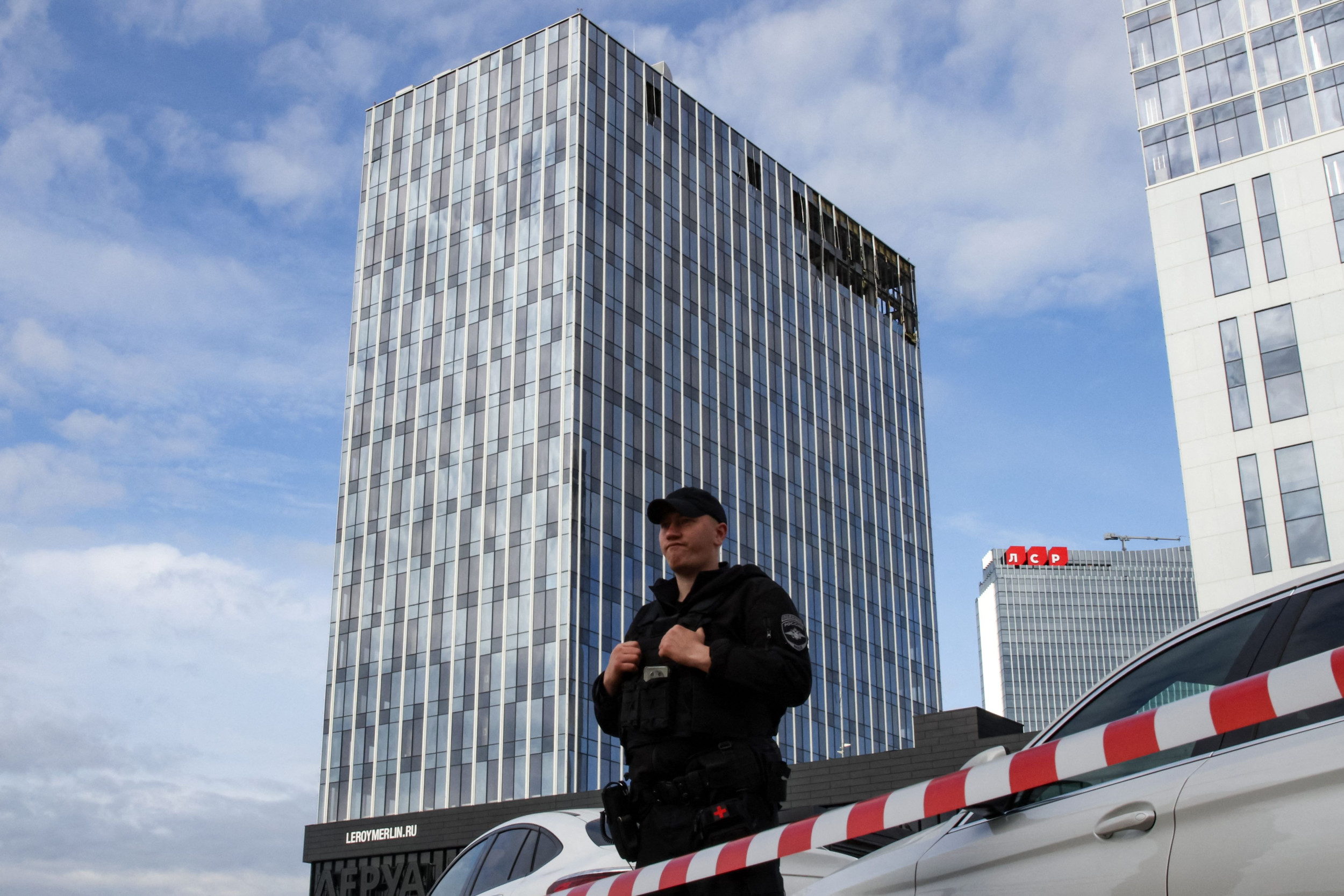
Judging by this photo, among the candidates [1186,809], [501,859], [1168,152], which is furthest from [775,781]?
[1168,152]

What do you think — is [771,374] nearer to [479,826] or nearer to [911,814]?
[479,826]

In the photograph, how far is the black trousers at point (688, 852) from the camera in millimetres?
3443

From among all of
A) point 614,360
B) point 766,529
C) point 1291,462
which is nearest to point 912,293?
point 766,529

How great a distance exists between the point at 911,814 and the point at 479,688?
162 feet

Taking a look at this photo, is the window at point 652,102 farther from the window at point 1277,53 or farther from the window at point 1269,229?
the window at point 1269,229

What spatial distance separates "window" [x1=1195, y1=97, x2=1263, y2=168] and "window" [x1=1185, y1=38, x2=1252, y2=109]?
13.8 inches

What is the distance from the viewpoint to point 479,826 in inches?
1642

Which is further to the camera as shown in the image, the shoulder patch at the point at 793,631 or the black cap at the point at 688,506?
the black cap at the point at 688,506

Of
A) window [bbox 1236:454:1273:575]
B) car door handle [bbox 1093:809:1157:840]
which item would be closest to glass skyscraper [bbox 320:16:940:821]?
window [bbox 1236:454:1273:575]

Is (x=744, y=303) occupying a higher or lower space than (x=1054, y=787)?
higher

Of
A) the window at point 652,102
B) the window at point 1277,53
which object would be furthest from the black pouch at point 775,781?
the window at point 652,102

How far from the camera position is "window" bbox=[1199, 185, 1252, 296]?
3456 cm

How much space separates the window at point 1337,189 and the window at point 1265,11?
4940 millimetres

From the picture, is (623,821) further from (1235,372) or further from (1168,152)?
(1168,152)
